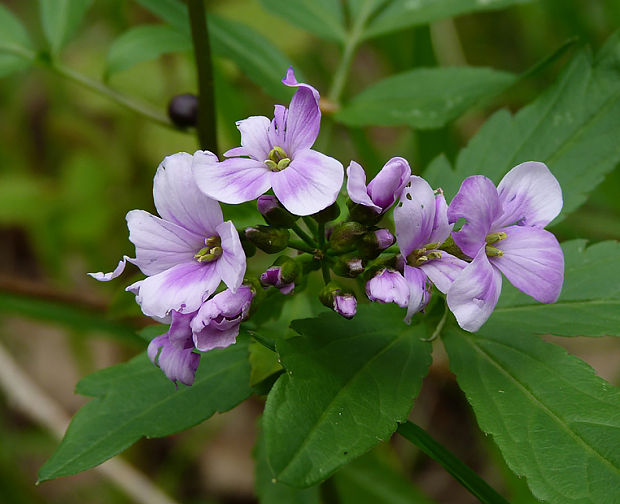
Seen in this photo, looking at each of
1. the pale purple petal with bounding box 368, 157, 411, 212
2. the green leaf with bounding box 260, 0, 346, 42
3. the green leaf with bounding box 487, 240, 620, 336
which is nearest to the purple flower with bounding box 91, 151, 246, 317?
the pale purple petal with bounding box 368, 157, 411, 212

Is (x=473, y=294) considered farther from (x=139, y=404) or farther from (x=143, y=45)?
(x=143, y=45)

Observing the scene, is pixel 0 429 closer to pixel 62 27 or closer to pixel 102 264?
pixel 102 264

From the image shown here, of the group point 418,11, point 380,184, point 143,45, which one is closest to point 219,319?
point 380,184

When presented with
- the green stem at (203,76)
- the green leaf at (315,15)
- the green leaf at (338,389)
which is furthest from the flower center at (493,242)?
the green leaf at (315,15)

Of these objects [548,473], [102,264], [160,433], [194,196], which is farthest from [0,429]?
[548,473]

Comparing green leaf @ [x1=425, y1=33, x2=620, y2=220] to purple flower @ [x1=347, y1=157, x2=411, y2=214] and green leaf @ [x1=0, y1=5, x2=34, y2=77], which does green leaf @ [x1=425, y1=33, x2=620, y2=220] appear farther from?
green leaf @ [x1=0, y1=5, x2=34, y2=77]
